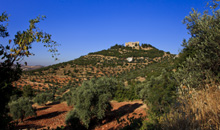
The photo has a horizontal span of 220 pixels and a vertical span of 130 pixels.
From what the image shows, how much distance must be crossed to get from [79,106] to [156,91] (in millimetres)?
5881

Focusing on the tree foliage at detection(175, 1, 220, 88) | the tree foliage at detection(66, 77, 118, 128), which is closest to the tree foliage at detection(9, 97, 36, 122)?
the tree foliage at detection(66, 77, 118, 128)

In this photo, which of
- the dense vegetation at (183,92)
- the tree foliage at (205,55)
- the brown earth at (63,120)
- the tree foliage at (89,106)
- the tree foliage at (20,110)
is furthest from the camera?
the tree foliage at (20,110)

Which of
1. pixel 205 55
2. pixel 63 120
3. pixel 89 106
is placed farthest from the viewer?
pixel 63 120

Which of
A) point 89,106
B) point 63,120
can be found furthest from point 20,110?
point 89,106

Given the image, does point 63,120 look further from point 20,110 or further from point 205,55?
point 205,55

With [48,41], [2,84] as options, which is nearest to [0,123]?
[2,84]

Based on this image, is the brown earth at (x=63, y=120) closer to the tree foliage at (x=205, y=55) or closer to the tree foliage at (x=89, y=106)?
the tree foliage at (x=89, y=106)

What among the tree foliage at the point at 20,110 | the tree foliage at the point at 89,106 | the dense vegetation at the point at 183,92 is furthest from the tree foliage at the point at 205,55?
the tree foliage at the point at 20,110

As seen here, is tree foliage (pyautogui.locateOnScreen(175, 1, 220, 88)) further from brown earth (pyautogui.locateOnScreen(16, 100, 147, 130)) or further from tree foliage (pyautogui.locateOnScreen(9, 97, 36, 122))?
tree foliage (pyautogui.locateOnScreen(9, 97, 36, 122))

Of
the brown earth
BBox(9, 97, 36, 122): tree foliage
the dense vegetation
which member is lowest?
the brown earth

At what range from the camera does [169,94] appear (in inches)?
307

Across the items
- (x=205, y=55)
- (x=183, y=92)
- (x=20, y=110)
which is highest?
(x=205, y=55)

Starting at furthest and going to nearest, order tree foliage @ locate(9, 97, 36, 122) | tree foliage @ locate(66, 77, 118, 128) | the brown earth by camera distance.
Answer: tree foliage @ locate(9, 97, 36, 122)
the brown earth
tree foliage @ locate(66, 77, 118, 128)

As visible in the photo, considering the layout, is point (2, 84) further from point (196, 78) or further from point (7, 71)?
Answer: point (196, 78)
